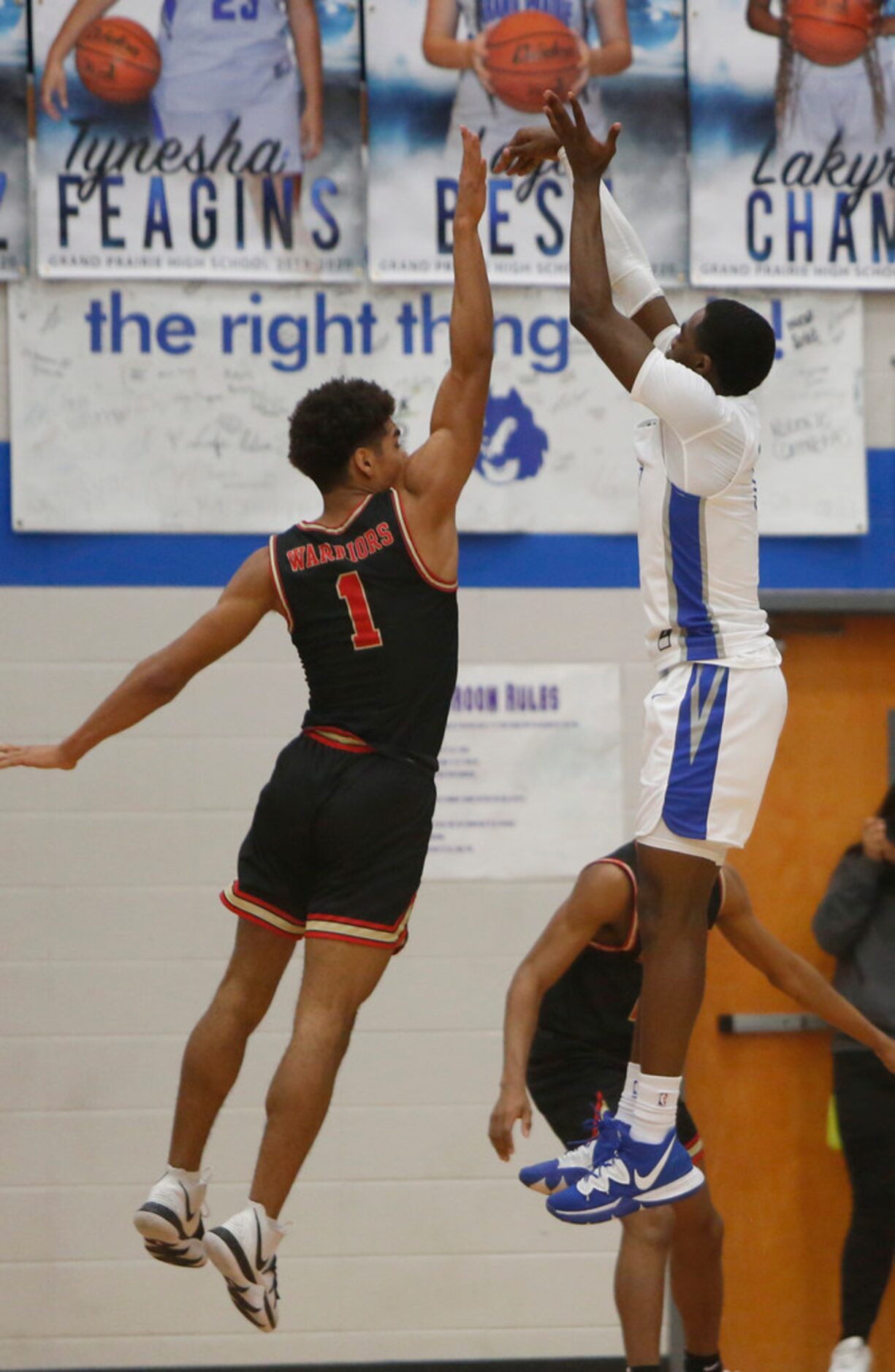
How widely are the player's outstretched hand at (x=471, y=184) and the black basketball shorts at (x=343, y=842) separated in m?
1.21

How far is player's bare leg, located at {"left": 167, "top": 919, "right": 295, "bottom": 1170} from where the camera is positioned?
382cm

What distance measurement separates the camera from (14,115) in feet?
19.0

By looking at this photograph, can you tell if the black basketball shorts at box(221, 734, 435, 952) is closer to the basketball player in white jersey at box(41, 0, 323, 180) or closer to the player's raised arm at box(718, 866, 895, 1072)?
the player's raised arm at box(718, 866, 895, 1072)

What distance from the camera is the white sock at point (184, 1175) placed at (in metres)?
3.82

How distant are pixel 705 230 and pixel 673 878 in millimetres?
3121

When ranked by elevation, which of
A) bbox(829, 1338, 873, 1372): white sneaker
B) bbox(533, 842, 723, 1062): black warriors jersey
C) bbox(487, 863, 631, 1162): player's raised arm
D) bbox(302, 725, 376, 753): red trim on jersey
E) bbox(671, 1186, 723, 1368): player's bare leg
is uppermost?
bbox(302, 725, 376, 753): red trim on jersey

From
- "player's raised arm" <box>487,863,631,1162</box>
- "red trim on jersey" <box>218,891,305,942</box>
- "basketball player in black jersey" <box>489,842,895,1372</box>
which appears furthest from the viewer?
"basketball player in black jersey" <box>489,842,895,1372</box>

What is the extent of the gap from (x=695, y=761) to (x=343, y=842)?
0.77 m

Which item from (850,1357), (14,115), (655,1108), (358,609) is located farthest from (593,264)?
(850,1357)

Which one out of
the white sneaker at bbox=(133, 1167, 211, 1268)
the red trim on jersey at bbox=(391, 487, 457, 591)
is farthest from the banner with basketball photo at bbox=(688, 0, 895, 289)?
the white sneaker at bbox=(133, 1167, 211, 1268)

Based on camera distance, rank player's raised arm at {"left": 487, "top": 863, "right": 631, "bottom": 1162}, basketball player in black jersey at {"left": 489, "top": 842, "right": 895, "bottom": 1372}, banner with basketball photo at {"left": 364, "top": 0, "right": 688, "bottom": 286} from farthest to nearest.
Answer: banner with basketball photo at {"left": 364, "top": 0, "right": 688, "bottom": 286}, basketball player in black jersey at {"left": 489, "top": 842, "right": 895, "bottom": 1372}, player's raised arm at {"left": 487, "top": 863, "right": 631, "bottom": 1162}

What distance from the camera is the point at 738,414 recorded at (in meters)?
3.56

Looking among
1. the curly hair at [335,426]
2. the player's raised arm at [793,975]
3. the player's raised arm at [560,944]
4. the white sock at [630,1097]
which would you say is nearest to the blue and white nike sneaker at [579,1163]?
the white sock at [630,1097]

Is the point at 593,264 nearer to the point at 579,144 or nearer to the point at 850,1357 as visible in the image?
the point at 579,144
